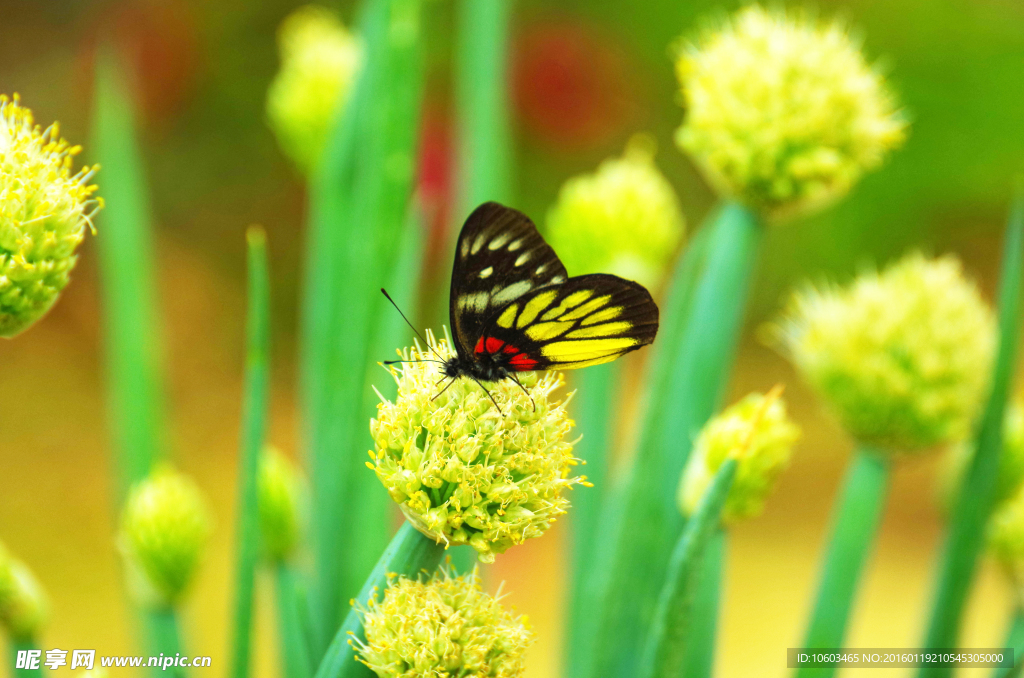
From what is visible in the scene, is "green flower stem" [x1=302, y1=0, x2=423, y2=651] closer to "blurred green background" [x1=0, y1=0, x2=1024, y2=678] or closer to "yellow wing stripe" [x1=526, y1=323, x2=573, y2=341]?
"yellow wing stripe" [x1=526, y1=323, x2=573, y2=341]

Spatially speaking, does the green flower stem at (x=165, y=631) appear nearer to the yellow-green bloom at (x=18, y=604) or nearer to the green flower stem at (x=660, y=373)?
the yellow-green bloom at (x=18, y=604)

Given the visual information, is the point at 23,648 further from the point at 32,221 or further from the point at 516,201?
the point at 516,201

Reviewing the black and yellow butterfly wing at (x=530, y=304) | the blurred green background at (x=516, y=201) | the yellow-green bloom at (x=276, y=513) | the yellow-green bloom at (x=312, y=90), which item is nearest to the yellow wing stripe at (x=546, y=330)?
the black and yellow butterfly wing at (x=530, y=304)

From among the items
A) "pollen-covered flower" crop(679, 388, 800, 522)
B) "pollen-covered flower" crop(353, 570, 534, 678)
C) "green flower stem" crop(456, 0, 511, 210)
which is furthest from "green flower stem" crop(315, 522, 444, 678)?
"green flower stem" crop(456, 0, 511, 210)

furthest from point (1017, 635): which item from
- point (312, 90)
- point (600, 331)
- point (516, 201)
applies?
point (516, 201)

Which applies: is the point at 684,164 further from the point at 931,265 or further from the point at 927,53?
the point at 931,265

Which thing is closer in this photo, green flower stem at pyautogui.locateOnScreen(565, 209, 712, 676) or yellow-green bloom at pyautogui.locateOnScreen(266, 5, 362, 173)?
green flower stem at pyautogui.locateOnScreen(565, 209, 712, 676)

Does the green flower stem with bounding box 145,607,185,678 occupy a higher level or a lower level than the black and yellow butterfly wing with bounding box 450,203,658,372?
lower
